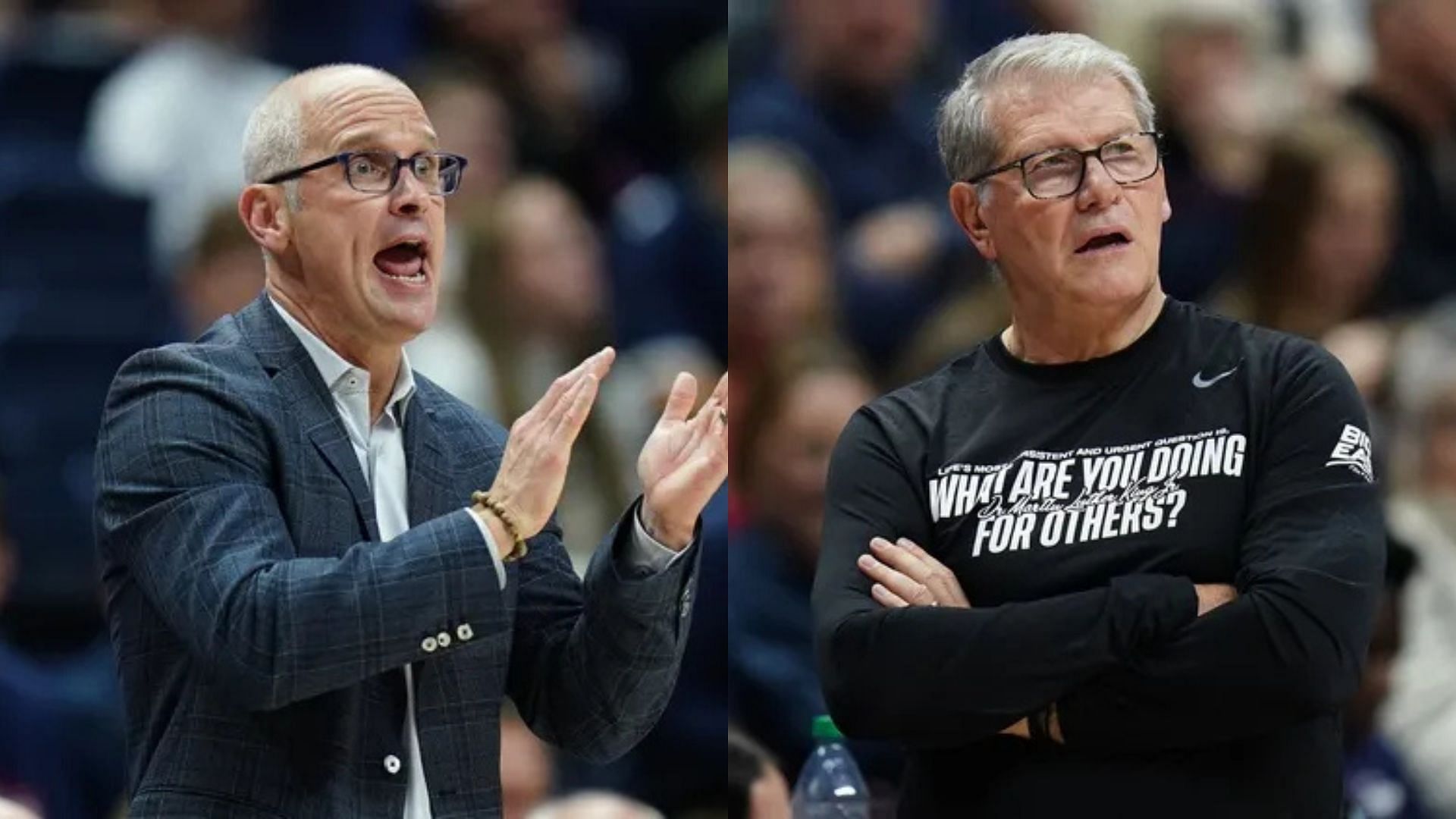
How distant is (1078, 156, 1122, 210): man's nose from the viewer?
2752 mm

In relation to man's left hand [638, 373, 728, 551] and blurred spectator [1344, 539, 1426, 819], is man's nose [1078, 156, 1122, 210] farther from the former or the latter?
blurred spectator [1344, 539, 1426, 819]

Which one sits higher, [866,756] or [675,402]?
[675,402]

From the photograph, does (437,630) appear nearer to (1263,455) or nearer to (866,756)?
(1263,455)

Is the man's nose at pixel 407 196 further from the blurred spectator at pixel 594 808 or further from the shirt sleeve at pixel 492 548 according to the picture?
the blurred spectator at pixel 594 808

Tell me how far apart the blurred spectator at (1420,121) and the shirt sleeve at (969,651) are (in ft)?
10.1

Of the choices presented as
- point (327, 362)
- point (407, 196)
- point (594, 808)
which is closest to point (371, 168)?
point (407, 196)

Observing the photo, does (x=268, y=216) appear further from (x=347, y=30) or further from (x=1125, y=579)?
(x=347, y=30)

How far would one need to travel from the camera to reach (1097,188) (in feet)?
9.03

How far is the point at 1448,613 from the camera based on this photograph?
4.76m

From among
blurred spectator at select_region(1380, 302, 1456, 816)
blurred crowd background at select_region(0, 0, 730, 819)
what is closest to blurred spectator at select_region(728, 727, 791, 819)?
blurred crowd background at select_region(0, 0, 730, 819)

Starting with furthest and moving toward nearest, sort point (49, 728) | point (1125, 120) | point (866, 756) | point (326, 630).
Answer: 1. point (49, 728)
2. point (866, 756)
3. point (1125, 120)
4. point (326, 630)

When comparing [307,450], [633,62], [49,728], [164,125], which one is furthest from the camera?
[633,62]

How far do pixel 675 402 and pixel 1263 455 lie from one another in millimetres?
709

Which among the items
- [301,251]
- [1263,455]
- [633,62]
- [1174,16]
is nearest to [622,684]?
[301,251]
